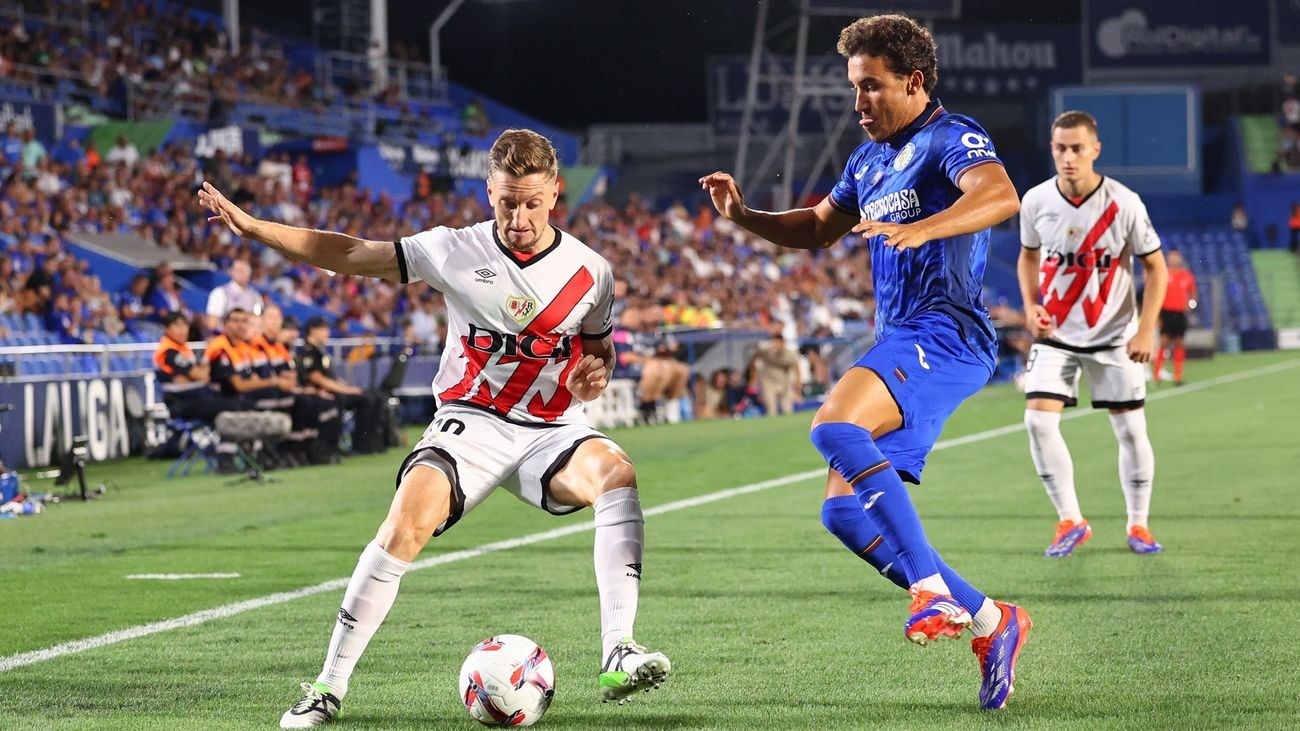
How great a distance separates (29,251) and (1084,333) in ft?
57.9

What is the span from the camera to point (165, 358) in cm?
1567

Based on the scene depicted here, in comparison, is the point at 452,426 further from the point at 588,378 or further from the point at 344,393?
→ the point at 344,393

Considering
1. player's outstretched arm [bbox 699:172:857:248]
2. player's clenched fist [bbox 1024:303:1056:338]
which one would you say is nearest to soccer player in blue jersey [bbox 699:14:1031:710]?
player's outstretched arm [bbox 699:172:857:248]

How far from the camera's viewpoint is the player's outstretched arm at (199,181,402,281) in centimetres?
468

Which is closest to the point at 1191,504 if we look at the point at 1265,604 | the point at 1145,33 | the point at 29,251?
the point at 1265,604

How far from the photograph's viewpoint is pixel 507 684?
472 centimetres

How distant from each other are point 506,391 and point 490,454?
260mm

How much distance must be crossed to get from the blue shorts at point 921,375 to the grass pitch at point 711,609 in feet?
2.70

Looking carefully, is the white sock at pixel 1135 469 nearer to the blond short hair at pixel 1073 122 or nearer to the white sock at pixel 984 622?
the blond short hair at pixel 1073 122

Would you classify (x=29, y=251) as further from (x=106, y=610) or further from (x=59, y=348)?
(x=106, y=610)

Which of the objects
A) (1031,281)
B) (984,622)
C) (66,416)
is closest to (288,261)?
(66,416)

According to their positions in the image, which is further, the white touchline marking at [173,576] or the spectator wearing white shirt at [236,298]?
the spectator wearing white shirt at [236,298]

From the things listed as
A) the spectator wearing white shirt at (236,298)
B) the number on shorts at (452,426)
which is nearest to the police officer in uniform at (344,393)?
the spectator wearing white shirt at (236,298)

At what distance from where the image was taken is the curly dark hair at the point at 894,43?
512 cm
